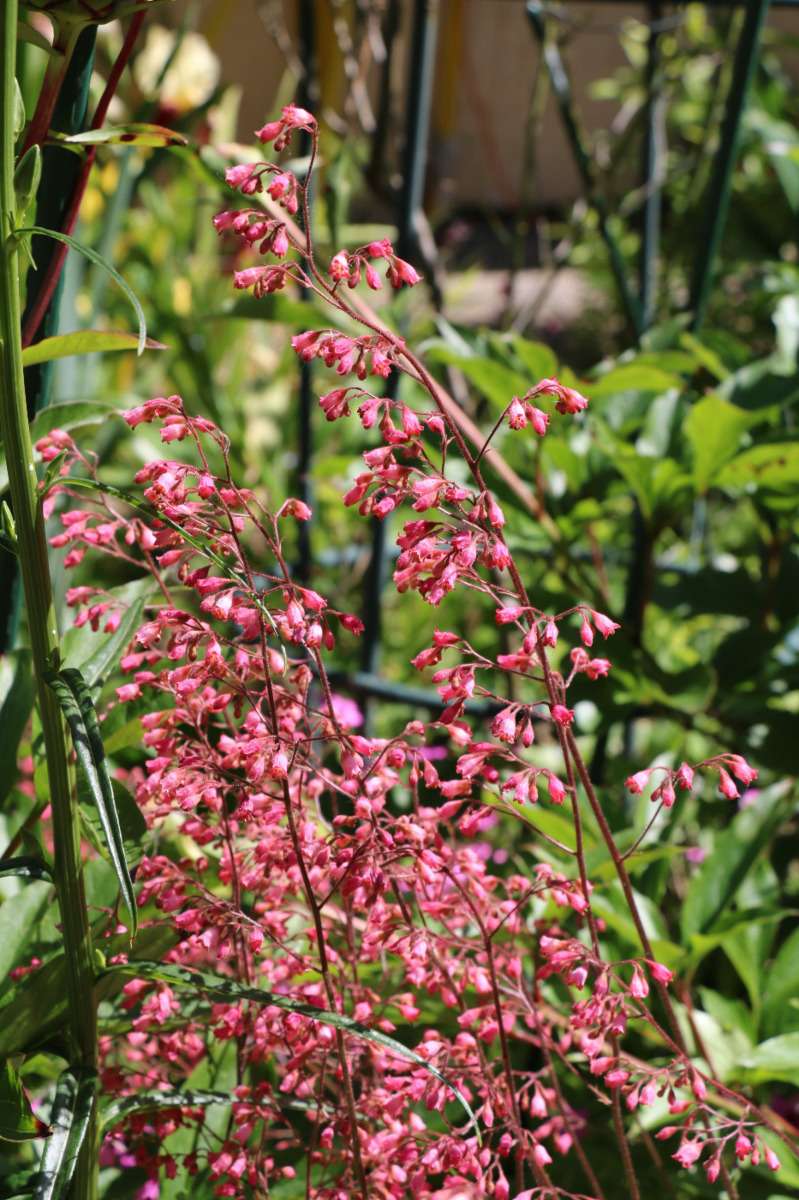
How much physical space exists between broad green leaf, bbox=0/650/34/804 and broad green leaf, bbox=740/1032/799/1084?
453mm

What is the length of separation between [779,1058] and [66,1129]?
0.44m

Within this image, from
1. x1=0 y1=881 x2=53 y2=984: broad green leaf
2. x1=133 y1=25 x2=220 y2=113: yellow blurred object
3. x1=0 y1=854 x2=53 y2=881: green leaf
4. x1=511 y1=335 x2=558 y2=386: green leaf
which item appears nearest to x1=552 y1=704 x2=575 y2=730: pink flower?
x1=0 y1=854 x2=53 y2=881: green leaf

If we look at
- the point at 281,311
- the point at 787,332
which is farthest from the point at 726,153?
the point at 281,311

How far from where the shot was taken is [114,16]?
604 millimetres

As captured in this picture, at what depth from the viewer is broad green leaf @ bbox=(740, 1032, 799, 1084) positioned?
0.79 metres

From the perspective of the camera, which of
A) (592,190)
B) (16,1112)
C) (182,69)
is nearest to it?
(16,1112)

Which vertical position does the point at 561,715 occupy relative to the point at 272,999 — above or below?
above

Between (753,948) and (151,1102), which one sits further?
(753,948)

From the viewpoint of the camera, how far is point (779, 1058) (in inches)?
31.5

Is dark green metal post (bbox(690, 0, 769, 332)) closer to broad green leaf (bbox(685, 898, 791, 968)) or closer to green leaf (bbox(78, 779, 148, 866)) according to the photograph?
broad green leaf (bbox(685, 898, 791, 968))

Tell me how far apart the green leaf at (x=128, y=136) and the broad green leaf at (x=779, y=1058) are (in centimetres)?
59

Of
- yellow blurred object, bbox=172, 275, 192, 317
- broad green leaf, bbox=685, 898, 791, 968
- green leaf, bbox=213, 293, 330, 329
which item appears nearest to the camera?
broad green leaf, bbox=685, 898, 791, 968

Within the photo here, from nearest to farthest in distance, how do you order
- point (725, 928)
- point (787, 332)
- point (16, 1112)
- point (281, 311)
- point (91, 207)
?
1. point (16, 1112)
2. point (725, 928)
3. point (281, 311)
4. point (787, 332)
5. point (91, 207)

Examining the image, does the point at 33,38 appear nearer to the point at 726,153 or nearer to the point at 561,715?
the point at 561,715
